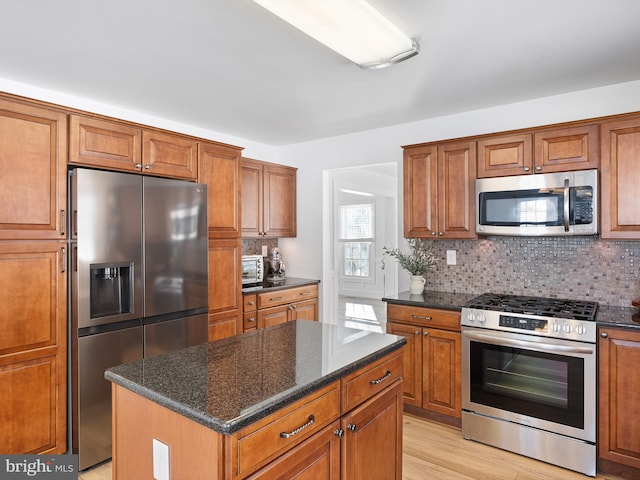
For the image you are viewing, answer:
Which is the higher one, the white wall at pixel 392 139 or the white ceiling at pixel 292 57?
the white ceiling at pixel 292 57

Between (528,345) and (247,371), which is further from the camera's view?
(528,345)

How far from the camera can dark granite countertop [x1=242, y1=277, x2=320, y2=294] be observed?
385 centimetres

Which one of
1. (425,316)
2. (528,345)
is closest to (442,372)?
(425,316)

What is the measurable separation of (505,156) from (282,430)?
271 centimetres

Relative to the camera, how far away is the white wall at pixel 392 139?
3041mm

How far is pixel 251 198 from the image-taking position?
425 centimetres

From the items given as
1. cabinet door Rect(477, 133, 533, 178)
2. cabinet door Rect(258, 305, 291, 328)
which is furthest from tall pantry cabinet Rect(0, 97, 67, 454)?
cabinet door Rect(477, 133, 533, 178)

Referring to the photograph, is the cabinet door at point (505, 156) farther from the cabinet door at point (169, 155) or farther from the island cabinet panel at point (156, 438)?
the island cabinet panel at point (156, 438)

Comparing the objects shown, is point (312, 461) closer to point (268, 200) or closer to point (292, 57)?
point (292, 57)

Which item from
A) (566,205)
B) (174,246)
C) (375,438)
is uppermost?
(566,205)

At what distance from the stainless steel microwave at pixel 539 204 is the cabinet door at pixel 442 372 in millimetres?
909

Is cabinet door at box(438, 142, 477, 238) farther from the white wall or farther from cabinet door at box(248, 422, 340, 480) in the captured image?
cabinet door at box(248, 422, 340, 480)

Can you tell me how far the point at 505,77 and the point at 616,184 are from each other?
1.03 meters

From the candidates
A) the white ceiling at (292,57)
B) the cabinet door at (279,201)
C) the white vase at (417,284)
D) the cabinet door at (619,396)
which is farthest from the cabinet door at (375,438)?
the cabinet door at (279,201)
